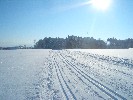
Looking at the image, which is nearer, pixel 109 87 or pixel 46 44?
pixel 109 87

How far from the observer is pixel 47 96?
330 inches

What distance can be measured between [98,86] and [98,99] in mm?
2197

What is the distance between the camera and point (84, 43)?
118 meters

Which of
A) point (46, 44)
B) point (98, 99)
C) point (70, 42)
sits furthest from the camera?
point (46, 44)

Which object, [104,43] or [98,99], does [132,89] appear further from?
[104,43]

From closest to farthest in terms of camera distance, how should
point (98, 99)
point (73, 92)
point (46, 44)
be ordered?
point (98, 99)
point (73, 92)
point (46, 44)

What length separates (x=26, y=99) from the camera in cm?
815

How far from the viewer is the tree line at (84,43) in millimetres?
113250

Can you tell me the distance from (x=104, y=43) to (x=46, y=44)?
32696 mm

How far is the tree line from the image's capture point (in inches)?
4459

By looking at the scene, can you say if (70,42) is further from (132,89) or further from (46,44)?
(132,89)

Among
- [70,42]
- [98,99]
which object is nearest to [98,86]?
[98,99]

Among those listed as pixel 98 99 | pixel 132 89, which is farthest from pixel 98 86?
pixel 98 99

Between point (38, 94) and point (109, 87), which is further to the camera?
point (109, 87)
